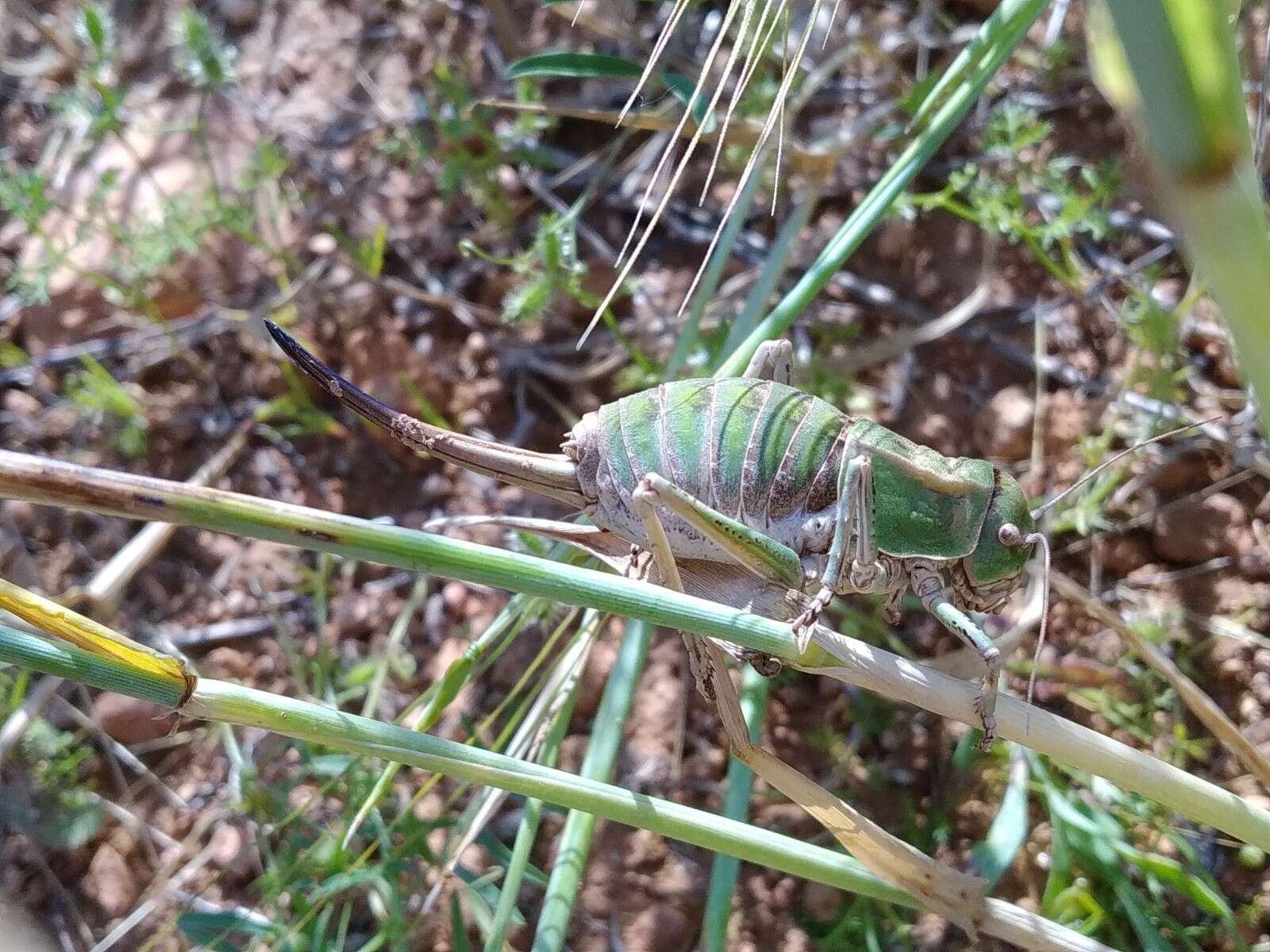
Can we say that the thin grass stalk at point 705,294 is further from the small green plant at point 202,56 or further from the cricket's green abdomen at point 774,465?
the small green plant at point 202,56

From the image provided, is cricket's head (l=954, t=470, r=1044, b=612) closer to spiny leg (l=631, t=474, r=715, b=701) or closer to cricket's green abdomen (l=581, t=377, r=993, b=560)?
cricket's green abdomen (l=581, t=377, r=993, b=560)

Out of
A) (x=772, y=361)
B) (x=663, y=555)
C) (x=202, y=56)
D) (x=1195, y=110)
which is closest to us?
(x=1195, y=110)

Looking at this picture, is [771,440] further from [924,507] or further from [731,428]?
[924,507]

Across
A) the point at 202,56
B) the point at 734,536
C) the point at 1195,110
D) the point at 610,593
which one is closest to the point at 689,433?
the point at 734,536

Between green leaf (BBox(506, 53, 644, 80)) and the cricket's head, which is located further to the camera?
green leaf (BBox(506, 53, 644, 80))

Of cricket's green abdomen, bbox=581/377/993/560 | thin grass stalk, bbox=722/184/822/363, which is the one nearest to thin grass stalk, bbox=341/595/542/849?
cricket's green abdomen, bbox=581/377/993/560

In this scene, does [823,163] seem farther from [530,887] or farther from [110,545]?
[110,545]
